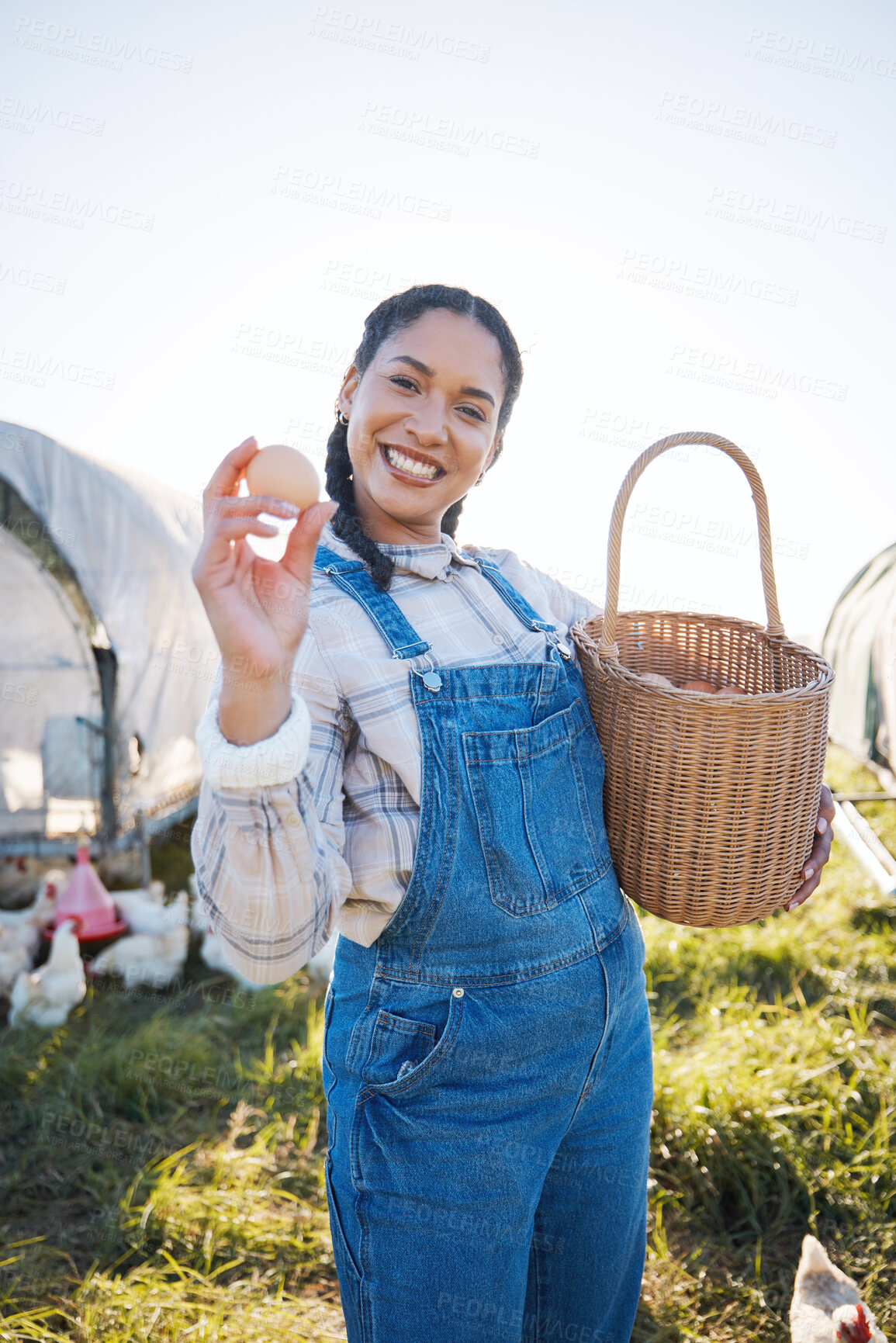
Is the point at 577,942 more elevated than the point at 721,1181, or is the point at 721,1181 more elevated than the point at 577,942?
the point at 577,942

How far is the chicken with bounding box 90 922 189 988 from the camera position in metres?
3.97

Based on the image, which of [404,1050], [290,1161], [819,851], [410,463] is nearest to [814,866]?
[819,851]

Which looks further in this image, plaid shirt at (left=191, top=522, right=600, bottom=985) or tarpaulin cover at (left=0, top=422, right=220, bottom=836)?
tarpaulin cover at (left=0, top=422, right=220, bottom=836)

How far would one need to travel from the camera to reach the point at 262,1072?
3.31 m

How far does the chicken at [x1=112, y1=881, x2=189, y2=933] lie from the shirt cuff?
345cm

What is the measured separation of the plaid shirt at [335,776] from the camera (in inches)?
42.8

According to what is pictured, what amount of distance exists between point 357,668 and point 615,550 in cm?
61

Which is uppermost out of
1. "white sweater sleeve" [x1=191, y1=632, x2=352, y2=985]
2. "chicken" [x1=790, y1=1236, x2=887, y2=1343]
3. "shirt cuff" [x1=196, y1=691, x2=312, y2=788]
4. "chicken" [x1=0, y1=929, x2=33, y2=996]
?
"shirt cuff" [x1=196, y1=691, x2=312, y2=788]

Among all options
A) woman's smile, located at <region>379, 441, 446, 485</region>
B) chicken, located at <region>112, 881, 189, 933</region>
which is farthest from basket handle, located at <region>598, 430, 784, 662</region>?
chicken, located at <region>112, 881, 189, 933</region>

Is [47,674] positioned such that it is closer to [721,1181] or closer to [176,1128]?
[176,1128]

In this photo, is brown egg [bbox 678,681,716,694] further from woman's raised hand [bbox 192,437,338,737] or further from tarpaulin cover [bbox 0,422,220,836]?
tarpaulin cover [bbox 0,422,220,836]

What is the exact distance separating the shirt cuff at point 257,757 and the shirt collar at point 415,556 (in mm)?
560

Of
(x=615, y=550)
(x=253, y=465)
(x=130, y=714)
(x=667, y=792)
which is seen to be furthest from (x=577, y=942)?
(x=130, y=714)

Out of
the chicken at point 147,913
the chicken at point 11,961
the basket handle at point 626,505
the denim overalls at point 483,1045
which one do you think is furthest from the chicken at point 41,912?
the basket handle at point 626,505
